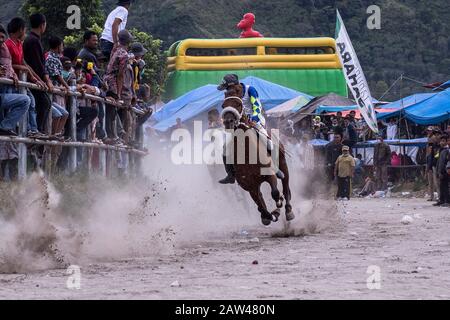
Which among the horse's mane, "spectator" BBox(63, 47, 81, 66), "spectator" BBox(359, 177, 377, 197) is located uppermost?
"spectator" BBox(63, 47, 81, 66)

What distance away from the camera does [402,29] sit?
278 ft

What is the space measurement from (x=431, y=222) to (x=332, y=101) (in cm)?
2080

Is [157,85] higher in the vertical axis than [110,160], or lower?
higher

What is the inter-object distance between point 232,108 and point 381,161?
1726cm

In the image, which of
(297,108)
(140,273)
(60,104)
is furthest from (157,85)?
(140,273)

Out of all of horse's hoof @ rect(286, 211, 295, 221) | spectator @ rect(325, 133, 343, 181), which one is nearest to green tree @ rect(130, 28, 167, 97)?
spectator @ rect(325, 133, 343, 181)

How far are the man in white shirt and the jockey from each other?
1.90m

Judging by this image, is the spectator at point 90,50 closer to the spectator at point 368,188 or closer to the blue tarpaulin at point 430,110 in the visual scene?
the blue tarpaulin at point 430,110

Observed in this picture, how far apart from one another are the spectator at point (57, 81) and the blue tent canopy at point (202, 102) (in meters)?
23.1

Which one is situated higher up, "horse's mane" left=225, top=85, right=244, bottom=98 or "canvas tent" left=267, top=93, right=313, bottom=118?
"canvas tent" left=267, top=93, right=313, bottom=118

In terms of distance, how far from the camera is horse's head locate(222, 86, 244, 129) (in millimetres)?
14883

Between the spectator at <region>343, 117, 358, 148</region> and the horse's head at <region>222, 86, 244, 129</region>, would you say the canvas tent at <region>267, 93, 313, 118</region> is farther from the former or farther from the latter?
the horse's head at <region>222, 86, 244, 129</region>

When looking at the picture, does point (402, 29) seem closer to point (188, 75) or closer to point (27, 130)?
point (188, 75)

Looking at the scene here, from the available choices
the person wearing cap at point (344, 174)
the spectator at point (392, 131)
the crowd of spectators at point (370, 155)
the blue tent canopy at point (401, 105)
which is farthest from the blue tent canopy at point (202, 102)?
the person wearing cap at point (344, 174)
